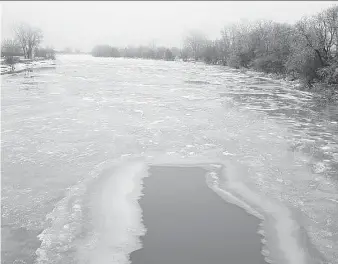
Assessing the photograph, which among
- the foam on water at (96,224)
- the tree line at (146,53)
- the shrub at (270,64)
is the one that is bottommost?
the foam on water at (96,224)

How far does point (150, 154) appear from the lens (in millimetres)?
10828

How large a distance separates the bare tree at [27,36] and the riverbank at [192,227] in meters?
89.0

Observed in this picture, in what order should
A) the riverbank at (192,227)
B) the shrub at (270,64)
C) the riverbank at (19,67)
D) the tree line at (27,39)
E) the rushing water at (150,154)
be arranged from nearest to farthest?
1. the riverbank at (192,227)
2. the rushing water at (150,154)
3. the riverbank at (19,67)
4. the shrub at (270,64)
5. the tree line at (27,39)

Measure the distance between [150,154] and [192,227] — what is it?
475 cm

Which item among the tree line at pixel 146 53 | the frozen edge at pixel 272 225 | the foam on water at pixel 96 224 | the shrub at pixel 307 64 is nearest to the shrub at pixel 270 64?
the shrub at pixel 307 64

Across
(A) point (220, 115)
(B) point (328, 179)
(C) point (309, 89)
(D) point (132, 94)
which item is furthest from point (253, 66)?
(B) point (328, 179)

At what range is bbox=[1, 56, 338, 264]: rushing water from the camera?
247 inches

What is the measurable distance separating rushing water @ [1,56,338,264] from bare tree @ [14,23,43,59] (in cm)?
7501

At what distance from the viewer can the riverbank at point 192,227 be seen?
5.48 meters

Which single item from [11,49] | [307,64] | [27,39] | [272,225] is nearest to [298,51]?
[307,64]

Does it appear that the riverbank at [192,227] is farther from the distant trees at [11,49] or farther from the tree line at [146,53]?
the tree line at [146,53]

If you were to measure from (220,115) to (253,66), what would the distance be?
4156cm

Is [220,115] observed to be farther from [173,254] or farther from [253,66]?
[253,66]

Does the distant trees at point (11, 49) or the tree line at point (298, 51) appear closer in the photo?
the tree line at point (298, 51)
